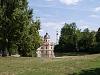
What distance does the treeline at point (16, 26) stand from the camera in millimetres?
48875

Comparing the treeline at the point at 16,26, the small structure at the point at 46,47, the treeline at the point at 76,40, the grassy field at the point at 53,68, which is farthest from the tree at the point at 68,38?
the grassy field at the point at 53,68

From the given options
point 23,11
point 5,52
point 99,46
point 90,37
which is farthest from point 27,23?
point 90,37

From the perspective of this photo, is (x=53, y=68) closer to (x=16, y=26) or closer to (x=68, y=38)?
(x=16, y=26)

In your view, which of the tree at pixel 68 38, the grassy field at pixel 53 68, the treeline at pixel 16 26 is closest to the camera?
the grassy field at pixel 53 68

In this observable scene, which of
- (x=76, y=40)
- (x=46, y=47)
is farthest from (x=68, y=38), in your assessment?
(x=46, y=47)

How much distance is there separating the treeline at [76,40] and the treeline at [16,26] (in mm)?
61367

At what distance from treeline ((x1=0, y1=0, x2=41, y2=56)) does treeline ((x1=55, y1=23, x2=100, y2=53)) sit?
61367mm

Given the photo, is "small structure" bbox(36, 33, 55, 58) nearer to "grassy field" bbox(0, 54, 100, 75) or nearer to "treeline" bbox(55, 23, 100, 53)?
"treeline" bbox(55, 23, 100, 53)

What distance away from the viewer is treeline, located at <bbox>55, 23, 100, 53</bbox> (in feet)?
401

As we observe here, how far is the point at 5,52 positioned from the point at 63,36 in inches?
3758

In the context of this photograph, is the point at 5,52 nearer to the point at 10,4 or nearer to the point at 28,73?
the point at 10,4

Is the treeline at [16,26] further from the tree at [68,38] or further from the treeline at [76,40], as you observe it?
the tree at [68,38]

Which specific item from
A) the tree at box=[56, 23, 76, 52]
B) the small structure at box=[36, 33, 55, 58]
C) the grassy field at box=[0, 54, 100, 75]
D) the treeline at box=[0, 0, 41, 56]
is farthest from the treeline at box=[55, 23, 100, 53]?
the grassy field at box=[0, 54, 100, 75]

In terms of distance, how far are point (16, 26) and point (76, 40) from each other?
3571 inches
